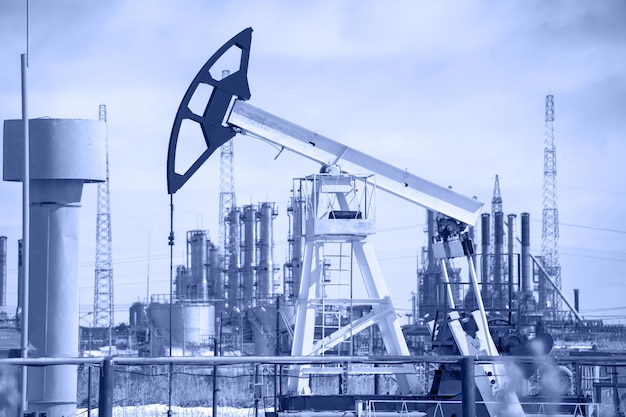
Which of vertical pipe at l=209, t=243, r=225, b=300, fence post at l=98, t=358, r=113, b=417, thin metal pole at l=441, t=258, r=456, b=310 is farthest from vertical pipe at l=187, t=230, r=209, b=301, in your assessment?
fence post at l=98, t=358, r=113, b=417

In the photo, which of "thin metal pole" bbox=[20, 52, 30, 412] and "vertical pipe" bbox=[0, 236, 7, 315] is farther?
"vertical pipe" bbox=[0, 236, 7, 315]

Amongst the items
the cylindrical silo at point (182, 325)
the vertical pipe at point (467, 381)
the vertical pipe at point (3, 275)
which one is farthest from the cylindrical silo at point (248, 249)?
the vertical pipe at point (467, 381)

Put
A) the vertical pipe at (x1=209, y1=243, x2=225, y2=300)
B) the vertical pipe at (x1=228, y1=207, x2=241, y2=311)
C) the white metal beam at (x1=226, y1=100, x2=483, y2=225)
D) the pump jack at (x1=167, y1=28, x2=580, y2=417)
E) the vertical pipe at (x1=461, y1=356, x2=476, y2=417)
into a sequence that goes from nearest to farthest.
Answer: the vertical pipe at (x1=461, y1=356, x2=476, y2=417)
the pump jack at (x1=167, y1=28, x2=580, y2=417)
the white metal beam at (x1=226, y1=100, x2=483, y2=225)
the vertical pipe at (x1=228, y1=207, x2=241, y2=311)
the vertical pipe at (x1=209, y1=243, x2=225, y2=300)

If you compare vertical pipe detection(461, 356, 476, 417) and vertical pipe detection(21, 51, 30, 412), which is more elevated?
vertical pipe detection(21, 51, 30, 412)

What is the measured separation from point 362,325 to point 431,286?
36.0 metres

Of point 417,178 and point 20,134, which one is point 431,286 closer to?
point 417,178

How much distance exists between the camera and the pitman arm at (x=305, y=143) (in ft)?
51.3

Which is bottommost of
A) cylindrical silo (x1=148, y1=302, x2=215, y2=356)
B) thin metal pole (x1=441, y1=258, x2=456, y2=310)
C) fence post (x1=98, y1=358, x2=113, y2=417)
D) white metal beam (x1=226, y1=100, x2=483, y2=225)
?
cylindrical silo (x1=148, y1=302, x2=215, y2=356)

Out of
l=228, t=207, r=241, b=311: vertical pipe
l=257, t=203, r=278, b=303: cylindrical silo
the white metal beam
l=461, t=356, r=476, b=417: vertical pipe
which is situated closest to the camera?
l=461, t=356, r=476, b=417: vertical pipe

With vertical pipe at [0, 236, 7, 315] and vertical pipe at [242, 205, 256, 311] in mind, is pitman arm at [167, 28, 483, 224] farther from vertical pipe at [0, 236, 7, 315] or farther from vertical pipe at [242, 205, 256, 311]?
vertical pipe at [0, 236, 7, 315]

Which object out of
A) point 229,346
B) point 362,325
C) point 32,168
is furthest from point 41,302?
point 229,346

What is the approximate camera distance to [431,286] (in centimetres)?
5156

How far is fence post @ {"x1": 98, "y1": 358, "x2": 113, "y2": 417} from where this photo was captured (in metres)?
7.02

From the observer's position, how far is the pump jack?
50.0 feet
